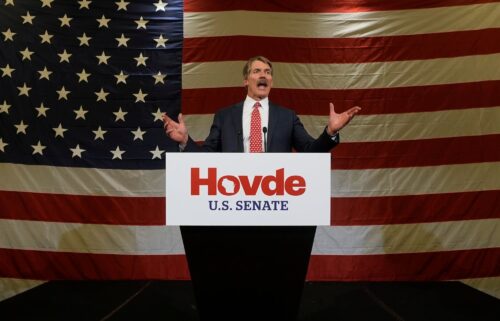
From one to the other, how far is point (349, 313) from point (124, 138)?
2.09 m

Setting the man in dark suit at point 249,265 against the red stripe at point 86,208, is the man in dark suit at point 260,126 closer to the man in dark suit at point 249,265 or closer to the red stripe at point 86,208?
the man in dark suit at point 249,265

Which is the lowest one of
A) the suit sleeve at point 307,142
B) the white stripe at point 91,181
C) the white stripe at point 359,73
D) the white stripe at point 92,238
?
the white stripe at point 92,238

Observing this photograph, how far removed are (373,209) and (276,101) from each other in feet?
3.73

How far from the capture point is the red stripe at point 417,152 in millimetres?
3361

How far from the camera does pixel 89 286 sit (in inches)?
128

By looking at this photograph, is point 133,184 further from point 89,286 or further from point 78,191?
point 89,286

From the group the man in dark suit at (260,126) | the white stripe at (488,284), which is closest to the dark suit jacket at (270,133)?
the man in dark suit at (260,126)

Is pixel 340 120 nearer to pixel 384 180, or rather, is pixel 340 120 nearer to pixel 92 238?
pixel 384 180

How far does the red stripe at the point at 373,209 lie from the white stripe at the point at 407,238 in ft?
0.17

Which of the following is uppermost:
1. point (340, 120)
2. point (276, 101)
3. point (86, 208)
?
point (276, 101)

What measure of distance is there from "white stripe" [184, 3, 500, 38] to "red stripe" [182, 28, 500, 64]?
5 cm

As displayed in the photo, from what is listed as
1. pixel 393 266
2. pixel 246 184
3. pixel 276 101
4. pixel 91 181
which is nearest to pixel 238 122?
pixel 246 184

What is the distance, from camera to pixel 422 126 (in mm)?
3373

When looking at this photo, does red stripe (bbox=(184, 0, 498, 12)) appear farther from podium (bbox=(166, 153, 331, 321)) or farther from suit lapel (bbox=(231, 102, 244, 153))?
podium (bbox=(166, 153, 331, 321))
